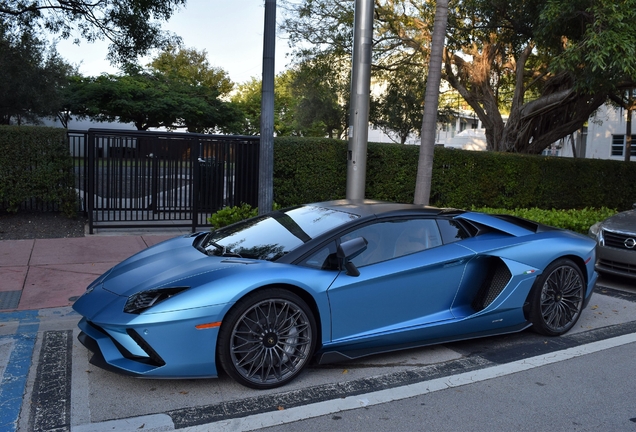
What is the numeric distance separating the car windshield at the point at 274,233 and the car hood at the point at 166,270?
0.70ft

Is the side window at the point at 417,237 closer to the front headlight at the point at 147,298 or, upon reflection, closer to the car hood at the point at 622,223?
the front headlight at the point at 147,298

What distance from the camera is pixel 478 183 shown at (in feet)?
44.9

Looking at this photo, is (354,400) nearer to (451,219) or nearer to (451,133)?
(451,219)

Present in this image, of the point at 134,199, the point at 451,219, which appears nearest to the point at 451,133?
the point at 134,199

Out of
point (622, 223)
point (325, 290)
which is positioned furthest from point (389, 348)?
point (622, 223)

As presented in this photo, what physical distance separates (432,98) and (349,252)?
229 inches

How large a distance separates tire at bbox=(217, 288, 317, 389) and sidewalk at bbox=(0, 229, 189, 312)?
120 inches

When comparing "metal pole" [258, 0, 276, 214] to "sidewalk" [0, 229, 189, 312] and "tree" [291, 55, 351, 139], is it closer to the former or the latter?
"sidewalk" [0, 229, 189, 312]

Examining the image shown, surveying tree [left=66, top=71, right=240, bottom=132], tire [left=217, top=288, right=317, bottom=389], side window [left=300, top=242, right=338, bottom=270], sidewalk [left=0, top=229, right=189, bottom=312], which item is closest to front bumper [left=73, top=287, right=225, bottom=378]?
tire [left=217, top=288, right=317, bottom=389]

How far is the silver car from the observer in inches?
298

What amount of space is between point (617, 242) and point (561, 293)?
291cm

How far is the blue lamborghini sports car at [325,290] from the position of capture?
12.8 ft

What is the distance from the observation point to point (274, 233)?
491 centimetres

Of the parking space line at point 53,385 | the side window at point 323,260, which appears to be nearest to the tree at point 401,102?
the side window at point 323,260
